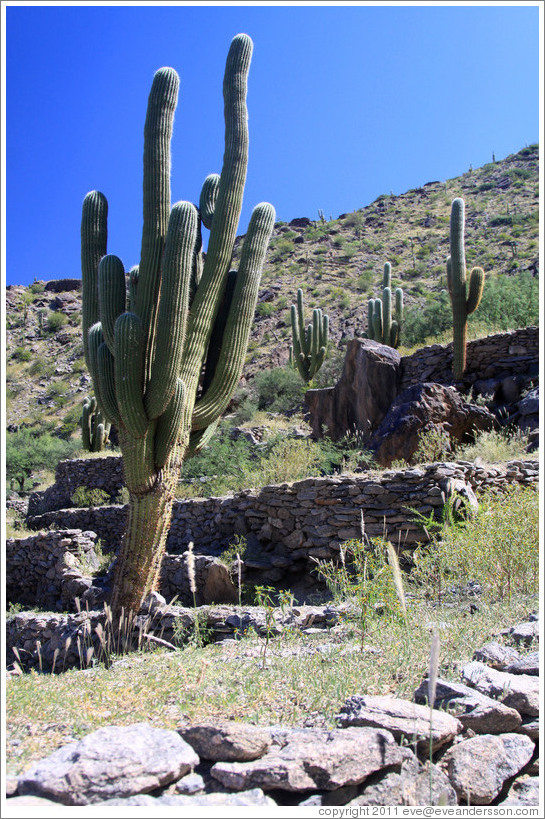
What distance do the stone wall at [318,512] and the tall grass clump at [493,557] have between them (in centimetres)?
122

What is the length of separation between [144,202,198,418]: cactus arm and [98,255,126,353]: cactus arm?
0.74m

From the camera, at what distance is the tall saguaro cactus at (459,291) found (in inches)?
483

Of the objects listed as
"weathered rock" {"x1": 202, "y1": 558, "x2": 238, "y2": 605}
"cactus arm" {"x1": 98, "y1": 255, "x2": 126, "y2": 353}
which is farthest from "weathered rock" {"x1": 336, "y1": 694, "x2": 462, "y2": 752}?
"cactus arm" {"x1": 98, "y1": 255, "x2": 126, "y2": 353}

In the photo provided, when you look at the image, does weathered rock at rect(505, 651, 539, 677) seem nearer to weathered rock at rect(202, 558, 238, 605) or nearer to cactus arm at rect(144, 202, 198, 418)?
cactus arm at rect(144, 202, 198, 418)

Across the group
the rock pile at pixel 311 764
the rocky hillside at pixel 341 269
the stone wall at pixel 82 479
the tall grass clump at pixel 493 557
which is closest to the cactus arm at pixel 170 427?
the tall grass clump at pixel 493 557

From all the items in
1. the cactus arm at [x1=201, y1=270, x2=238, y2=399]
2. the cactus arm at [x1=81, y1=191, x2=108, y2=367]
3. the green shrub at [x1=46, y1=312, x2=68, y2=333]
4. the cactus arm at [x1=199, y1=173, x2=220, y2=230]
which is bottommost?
the cactus arm at [x1=201, y1=270, x2=238, y2=399]

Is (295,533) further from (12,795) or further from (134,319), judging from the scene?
(12,795)

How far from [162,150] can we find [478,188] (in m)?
38.1

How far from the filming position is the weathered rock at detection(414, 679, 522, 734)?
8.36ft

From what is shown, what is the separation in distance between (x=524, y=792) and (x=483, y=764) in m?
0.18

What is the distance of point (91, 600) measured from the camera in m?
8.52

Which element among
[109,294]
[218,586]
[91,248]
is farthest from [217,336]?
[218,586]

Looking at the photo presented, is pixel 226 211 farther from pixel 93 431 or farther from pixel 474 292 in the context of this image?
pixel 93 431

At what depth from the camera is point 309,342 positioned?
21453 mm
